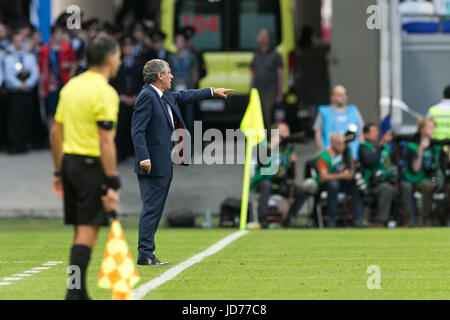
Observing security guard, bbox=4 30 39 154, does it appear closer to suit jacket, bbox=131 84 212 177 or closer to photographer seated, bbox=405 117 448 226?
photographer seated, bbox=405 117 448 226

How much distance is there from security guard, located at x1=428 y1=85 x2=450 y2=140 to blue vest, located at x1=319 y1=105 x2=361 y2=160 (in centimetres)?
113

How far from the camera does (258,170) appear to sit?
2073cm

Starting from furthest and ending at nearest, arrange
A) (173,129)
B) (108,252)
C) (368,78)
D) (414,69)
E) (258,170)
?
(368,78) → (414,69) → (258,170) → (173,129) → (108,252)

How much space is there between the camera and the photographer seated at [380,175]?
20578 millimetres

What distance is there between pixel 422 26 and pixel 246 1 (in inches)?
208

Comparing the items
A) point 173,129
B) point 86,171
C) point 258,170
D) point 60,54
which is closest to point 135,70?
point 60,54

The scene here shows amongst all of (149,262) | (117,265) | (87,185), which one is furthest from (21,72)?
(117,265)

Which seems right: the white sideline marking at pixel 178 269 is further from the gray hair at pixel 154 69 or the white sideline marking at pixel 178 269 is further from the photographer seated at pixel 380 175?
the photographer seated at pixel 380 175

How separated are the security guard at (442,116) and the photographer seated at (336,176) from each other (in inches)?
57.4

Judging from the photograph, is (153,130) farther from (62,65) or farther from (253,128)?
(62,65)

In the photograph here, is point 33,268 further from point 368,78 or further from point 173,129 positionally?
point 368,78

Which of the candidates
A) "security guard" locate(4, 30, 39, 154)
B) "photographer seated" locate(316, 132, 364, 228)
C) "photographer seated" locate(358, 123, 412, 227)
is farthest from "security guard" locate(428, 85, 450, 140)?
"security guard" locate(4, 30, 39, 154)

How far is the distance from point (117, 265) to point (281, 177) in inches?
462

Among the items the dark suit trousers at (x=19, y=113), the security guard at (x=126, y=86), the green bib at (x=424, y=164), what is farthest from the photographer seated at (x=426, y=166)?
the dark suit trousers at (x=19, y=113)
